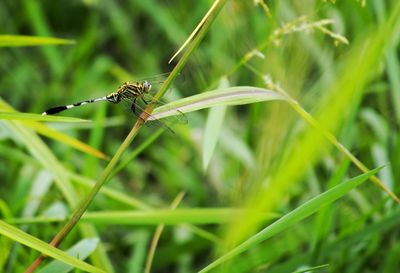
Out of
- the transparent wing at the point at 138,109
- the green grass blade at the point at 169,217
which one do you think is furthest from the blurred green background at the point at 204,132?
the transparent wing at the point at 138,109

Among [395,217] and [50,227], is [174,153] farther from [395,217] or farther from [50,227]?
[395,217]

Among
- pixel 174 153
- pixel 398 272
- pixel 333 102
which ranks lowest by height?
pixel 333 102

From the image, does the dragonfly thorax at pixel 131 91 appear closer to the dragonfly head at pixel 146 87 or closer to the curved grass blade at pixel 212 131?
the dragonfly head at pixel 146 87

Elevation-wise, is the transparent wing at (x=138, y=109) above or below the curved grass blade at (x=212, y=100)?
above

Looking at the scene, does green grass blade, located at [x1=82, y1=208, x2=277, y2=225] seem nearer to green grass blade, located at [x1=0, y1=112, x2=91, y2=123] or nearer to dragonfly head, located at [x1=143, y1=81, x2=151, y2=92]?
dragonfly head, located at [x1=143, y1=81, x2=151, y2=92]

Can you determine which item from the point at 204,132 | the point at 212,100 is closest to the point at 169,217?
the point at 212,100

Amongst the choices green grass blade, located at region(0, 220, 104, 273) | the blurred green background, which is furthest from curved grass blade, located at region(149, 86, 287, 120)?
green grass blade, located at region(0, 220, 104, 273)

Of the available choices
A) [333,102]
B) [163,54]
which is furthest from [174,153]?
[333,102]

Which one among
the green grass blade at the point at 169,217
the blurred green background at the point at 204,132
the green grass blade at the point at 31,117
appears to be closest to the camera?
the green grass blade at the point at 31,117
